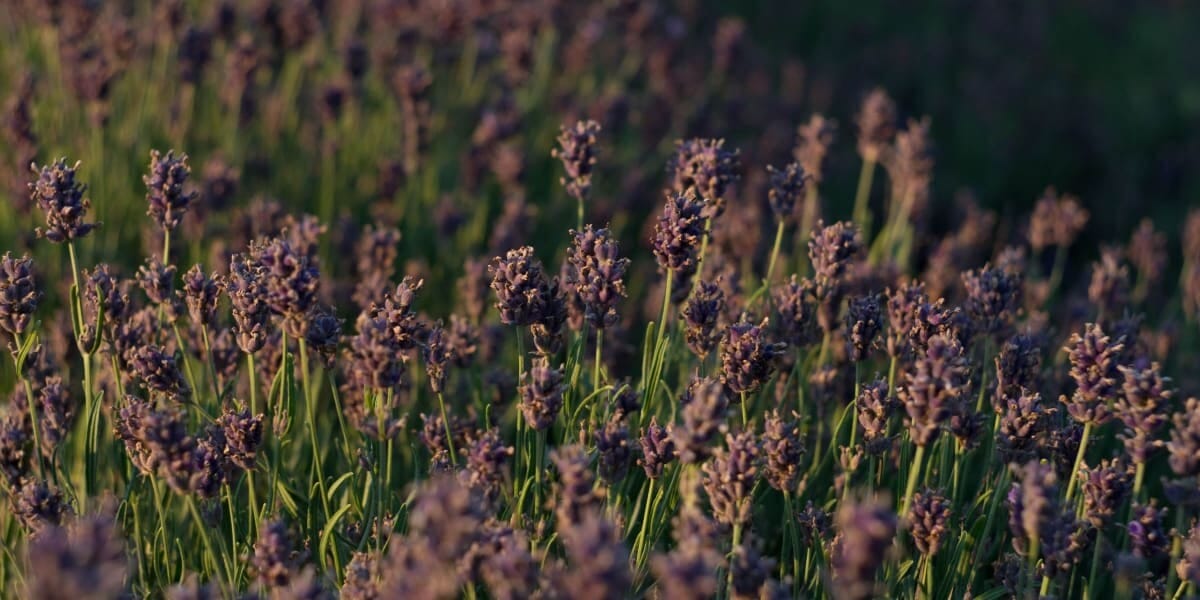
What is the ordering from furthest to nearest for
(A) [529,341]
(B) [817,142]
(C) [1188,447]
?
(A) [529,341] → (B) [817,142] → (C) [1188,447]

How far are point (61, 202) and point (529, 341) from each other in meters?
1.88

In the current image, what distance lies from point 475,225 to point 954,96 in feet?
13.2

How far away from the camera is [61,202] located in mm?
2613

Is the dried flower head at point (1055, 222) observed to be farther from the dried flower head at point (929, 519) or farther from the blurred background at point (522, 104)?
the dried flower head at point (929, 519)

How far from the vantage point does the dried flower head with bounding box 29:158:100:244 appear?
2600mm

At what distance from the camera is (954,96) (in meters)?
7.74

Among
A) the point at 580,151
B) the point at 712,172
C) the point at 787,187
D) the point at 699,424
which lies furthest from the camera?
the point at 787,187

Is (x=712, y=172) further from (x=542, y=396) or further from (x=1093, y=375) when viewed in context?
(x=1093, y=375)

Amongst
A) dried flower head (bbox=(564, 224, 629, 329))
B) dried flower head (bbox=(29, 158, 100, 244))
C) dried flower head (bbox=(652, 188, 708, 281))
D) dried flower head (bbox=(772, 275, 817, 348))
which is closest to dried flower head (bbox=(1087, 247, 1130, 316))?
dried flower head (bbox=(772, 275, 817, 348))

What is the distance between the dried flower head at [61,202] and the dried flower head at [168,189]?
226 mm

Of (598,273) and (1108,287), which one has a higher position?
(1108,287)

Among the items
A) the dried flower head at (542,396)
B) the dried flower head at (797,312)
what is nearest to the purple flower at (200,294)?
the dried flower head at (542,396)

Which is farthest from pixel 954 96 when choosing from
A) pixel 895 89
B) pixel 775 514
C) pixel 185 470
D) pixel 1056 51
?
pixel 185 470

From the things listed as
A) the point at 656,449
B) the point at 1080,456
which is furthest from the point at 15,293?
the point at 1080,456
